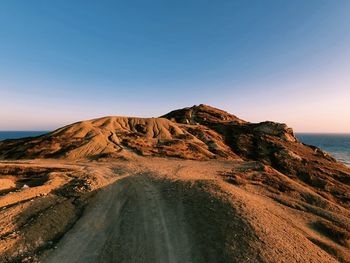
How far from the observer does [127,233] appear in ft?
53.7

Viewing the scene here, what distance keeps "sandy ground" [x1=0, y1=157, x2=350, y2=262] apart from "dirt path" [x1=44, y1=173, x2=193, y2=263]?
0.20 ft

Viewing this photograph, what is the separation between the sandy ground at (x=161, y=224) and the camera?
1400cm

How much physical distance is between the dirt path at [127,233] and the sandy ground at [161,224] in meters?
0.06

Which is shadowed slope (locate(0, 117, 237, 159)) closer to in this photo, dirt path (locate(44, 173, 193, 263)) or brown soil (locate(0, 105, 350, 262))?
brown soil (locate(0, 105, 350, 262))

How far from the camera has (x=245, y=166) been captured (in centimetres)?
3847

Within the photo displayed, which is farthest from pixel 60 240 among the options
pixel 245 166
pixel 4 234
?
pixel 245 166

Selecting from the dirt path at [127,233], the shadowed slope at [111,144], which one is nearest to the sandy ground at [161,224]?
the dirt path at [127,233]

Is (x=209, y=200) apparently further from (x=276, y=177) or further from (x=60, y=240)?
(x=276, y=177)

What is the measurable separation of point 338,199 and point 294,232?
24007mm

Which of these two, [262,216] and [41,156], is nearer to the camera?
A: [262,216]

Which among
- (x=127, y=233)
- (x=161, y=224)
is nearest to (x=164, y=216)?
(x=161, y=224)

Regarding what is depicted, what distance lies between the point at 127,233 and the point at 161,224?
262cm

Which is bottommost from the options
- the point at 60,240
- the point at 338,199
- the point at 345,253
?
the point at 338,199

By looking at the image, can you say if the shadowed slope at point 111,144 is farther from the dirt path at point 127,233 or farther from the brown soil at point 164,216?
the dirt path at point 127,233
